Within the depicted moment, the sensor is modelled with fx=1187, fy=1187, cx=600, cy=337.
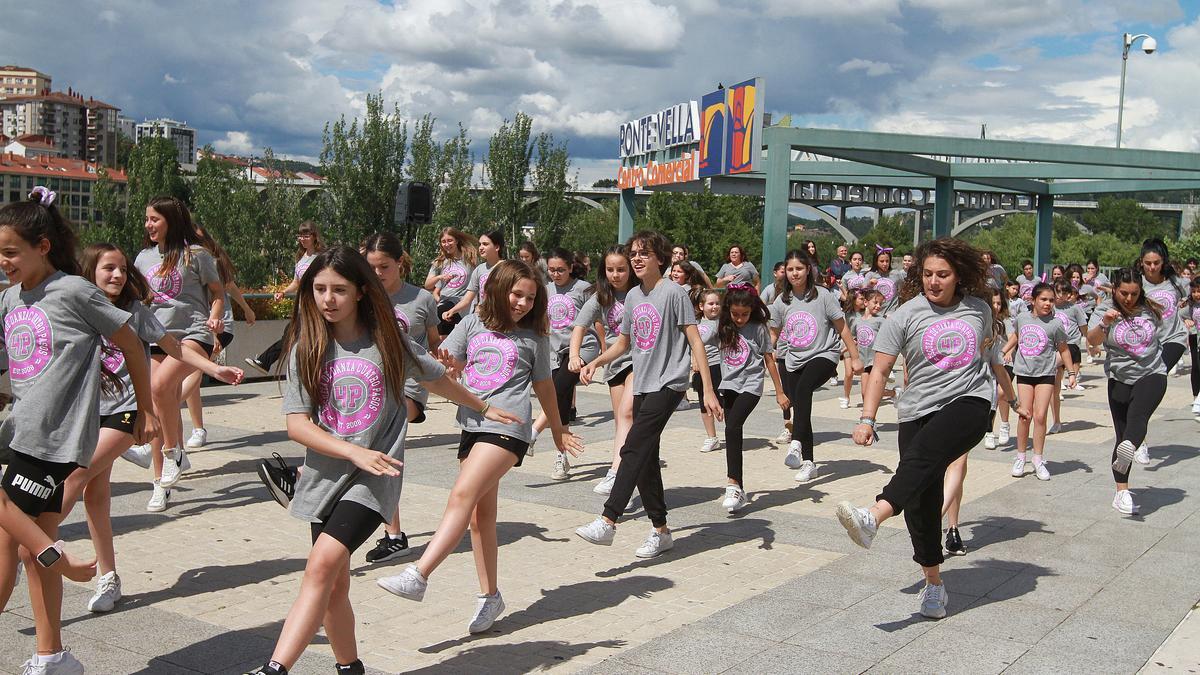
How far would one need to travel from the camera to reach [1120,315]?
29.1ft

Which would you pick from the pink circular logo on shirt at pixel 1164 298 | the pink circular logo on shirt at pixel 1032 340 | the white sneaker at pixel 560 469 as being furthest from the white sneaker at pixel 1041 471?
the white sneaker at pixel 560 469

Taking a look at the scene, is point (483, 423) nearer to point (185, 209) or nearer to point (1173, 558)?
point (185, 209)

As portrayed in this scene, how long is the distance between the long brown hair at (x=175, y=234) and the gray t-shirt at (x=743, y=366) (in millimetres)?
3706

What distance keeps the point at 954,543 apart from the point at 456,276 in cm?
654

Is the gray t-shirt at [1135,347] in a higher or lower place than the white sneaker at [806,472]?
higher

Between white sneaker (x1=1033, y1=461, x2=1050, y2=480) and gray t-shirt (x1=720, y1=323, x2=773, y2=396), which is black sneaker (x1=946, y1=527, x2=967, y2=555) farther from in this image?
white sneaker (x1=1033, y1=461, x2=1050, y2=480)

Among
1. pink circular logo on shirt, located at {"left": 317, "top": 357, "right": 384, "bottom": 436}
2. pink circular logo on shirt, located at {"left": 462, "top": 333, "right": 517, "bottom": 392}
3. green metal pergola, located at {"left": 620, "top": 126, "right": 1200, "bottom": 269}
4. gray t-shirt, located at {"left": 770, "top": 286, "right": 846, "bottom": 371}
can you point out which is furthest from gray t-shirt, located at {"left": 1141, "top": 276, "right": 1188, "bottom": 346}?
green metal pergola, located at {"left": 620, "top": 126, "right": 1200, "bottom": 269}

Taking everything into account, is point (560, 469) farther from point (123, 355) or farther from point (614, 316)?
point (123, 355)

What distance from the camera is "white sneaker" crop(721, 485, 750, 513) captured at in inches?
306

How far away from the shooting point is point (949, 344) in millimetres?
5645

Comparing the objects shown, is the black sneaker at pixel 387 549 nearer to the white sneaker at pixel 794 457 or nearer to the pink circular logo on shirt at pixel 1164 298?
the white sneaker at pixel 794 457

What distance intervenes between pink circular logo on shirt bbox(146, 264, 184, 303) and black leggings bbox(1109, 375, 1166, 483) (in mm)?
6551

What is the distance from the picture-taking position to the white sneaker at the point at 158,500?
7418mm

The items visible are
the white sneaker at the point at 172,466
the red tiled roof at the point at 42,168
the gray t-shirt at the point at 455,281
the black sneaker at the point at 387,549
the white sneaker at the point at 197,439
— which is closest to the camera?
the black sneaker at the point at 387,549
